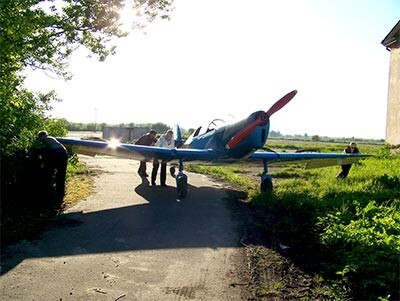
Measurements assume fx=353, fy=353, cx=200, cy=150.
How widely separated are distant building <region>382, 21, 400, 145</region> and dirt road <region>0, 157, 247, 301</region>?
51.9 ft

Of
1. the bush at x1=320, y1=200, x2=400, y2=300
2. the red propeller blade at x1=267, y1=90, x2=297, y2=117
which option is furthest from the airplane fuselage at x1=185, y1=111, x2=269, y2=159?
the bush at x1=320, y1=200, x2=400, y2=300

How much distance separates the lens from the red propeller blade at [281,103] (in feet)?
27.9

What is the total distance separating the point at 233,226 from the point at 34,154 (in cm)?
417

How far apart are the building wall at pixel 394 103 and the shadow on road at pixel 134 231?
15381 millimetres

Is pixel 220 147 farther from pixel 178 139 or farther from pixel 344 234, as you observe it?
pixel 344 234

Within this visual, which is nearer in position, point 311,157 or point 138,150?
point 138,150

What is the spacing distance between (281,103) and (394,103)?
14.6 m

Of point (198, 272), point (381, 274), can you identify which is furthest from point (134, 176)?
point (381, 274)

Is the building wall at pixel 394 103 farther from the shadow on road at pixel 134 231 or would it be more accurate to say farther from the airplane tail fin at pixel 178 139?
the shadow on road at pixel 134 231

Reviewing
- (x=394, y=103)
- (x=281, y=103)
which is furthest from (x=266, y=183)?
(x=394, y=103)

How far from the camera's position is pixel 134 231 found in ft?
19.2

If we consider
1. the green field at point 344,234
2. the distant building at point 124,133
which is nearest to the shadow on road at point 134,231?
the green field at point 344,234

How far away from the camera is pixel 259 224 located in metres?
6.34

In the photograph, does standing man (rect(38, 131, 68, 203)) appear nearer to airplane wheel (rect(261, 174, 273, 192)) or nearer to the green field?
the green field
